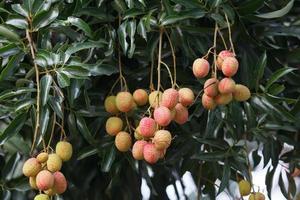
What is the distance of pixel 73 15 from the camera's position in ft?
→ 3.04

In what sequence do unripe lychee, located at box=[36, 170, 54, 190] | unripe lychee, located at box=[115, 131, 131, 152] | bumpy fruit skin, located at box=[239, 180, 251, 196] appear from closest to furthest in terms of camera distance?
unripe lychee, located at box=[36, 170, 54, 190], unripe lychee, located at box=[115, 131, 131, 152], bumpy fruit skin, located at box=[239, 180, 251, 196]

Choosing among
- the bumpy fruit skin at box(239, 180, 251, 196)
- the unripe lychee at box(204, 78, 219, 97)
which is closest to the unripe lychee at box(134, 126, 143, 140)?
the unripe lychee at box(204, 78, 219, 97)

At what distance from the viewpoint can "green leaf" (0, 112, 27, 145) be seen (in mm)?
860

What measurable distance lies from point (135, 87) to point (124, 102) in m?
0.15

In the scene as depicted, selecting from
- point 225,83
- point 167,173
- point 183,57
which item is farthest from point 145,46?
point 167,173

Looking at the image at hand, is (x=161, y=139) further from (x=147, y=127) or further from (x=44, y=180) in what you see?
(x=44, y=180)

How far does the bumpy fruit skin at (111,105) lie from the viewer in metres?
0.92

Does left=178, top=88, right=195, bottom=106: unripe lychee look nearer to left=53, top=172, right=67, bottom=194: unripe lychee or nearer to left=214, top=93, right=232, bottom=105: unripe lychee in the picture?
left=214, top=93, right=232, bottom=105: unripe lychee

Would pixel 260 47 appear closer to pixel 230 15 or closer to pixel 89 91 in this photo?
pixel 230 15

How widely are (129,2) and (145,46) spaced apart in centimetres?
9

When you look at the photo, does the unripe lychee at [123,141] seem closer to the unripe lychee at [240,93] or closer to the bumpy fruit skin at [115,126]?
the bumpy fruit skin at [115,126]

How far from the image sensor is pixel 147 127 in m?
0.82

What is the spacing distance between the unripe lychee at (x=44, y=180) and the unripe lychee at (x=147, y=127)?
13 centimetres

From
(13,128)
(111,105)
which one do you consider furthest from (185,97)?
(13,128)
